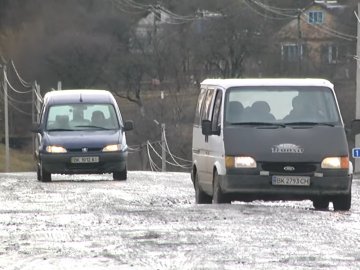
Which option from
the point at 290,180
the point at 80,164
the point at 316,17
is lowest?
the point at 80,164

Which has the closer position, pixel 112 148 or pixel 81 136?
pixel 112 148

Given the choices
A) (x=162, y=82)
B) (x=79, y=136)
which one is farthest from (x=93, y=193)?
(x=162, y=82)

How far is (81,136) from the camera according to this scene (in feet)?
74.8

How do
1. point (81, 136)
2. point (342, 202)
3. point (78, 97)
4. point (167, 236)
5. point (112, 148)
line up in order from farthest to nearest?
1. point (78, 97)
2. point (81, 136)
3. point (112, 148)
4. point (342, 202)
5. point (167, 236)

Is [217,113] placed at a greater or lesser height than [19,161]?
Result: greater

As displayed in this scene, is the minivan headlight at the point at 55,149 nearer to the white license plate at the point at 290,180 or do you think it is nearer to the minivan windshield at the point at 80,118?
the minivan windshield at the point at 80,118

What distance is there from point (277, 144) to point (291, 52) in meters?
70.0

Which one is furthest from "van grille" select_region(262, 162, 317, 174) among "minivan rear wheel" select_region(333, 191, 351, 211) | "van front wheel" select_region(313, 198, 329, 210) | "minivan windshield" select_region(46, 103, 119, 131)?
"minivan windshield" select_region(46, 103, 119, 131)

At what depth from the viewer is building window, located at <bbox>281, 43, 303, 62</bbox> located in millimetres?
79306

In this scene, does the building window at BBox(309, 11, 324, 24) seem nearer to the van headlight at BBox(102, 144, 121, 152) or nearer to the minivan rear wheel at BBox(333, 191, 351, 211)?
the van headlight at BBox(102, 144, 121, 152)

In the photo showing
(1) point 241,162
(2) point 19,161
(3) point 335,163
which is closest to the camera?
(1) point 241,162

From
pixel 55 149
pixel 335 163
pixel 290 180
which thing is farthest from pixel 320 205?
pixel 55 149

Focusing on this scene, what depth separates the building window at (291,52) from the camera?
260ft

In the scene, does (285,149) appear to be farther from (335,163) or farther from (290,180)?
(335,163)
